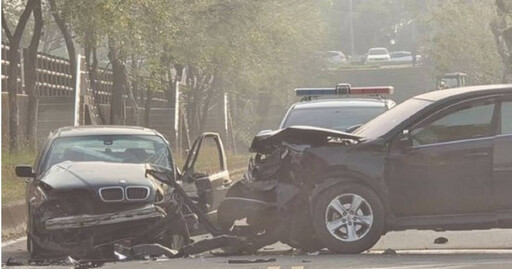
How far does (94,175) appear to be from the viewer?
1062cm

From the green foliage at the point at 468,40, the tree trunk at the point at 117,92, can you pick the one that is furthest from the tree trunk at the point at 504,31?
the tree trunk at the point at 117,92

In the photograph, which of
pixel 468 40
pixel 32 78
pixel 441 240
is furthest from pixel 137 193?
pixel 468 40

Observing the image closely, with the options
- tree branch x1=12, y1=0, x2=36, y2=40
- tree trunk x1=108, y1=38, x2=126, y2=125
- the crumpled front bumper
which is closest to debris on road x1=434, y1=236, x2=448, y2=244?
the crumpled front bumper

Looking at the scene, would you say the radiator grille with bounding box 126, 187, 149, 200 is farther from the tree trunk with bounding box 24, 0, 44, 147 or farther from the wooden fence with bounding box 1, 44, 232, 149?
the wooden fence with bounding box 1, 44, 232, 149

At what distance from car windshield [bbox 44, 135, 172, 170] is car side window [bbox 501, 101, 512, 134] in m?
3.84

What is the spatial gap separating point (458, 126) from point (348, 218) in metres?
1.48

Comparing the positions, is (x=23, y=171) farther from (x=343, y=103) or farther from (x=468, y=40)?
(x=468, y=40)

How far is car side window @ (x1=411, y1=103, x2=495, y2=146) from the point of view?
34.0ft

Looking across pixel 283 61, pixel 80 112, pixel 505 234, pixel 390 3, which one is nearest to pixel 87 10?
pixel 80 112

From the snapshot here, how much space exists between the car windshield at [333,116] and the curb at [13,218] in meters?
4.05

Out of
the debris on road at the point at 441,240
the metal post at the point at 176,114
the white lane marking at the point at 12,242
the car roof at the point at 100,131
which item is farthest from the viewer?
the metal post at the point at 176,114

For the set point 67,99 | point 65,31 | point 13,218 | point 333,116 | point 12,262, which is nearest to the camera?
point 12,262

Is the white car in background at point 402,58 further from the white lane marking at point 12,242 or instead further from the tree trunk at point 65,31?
the white lane marking at point 12,242

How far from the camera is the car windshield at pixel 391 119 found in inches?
414
